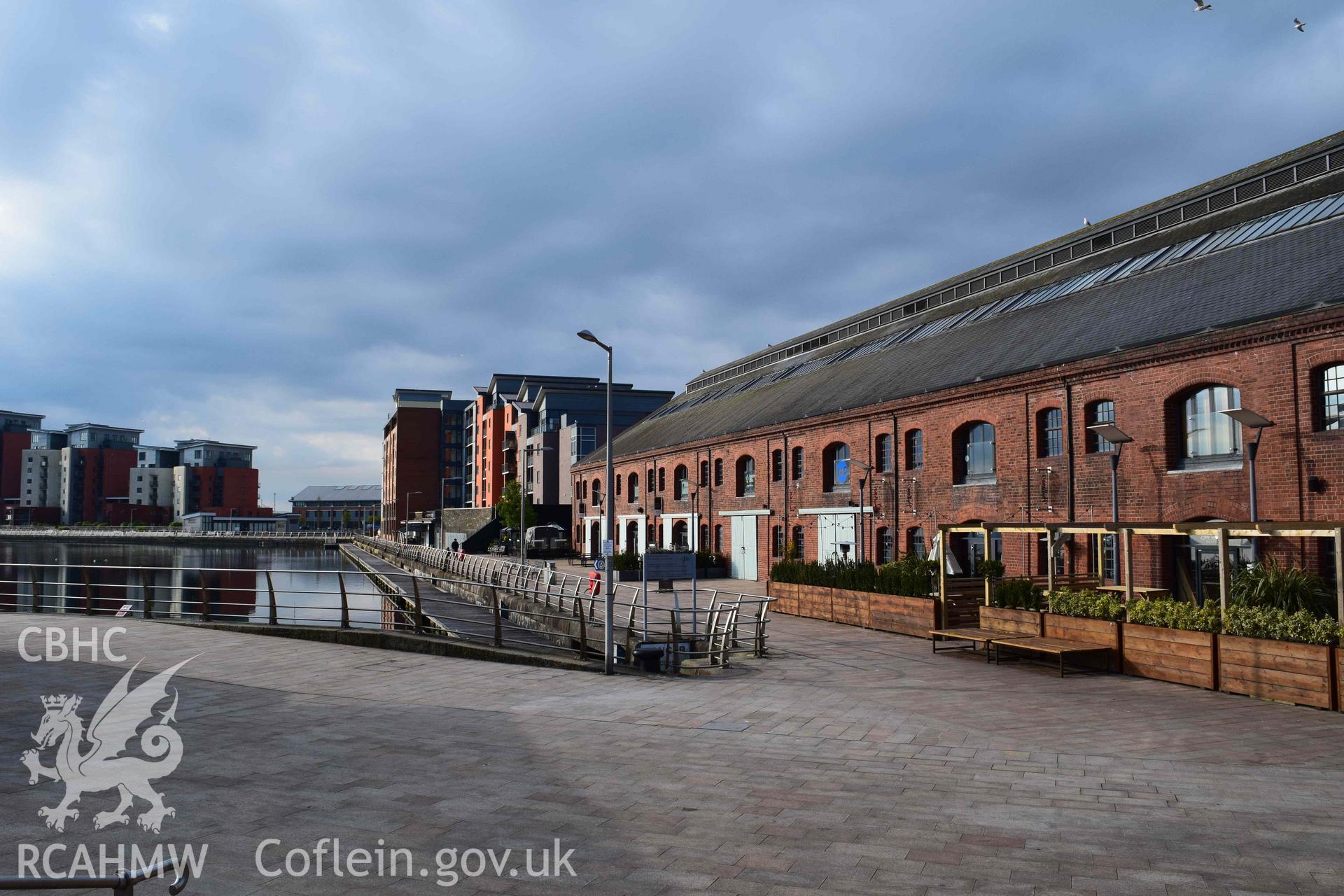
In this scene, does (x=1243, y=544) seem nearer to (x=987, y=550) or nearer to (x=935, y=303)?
(x=987, y=550)

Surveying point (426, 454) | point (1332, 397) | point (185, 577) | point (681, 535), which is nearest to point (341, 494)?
point (426, 454)

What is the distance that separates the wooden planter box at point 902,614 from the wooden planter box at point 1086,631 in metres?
2.97

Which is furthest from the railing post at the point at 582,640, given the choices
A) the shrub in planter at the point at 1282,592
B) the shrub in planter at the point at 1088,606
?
the shrub in planter at the point at 1282,592

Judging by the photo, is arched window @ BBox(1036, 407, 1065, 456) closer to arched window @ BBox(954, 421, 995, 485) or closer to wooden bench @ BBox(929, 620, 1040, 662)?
arched window @ BBox(954, 421, 995, 485)

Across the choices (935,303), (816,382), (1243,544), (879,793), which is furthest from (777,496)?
(879,793)

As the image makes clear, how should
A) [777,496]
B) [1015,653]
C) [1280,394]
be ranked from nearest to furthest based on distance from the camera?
[1015,653] → [1280,394] → [777,496]

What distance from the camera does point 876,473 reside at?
2844 centimetres

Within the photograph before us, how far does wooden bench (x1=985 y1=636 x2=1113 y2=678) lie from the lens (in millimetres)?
13391

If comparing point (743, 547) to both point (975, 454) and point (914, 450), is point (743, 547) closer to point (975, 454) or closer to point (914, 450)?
point (914, 450)

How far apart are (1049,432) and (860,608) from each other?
697cm

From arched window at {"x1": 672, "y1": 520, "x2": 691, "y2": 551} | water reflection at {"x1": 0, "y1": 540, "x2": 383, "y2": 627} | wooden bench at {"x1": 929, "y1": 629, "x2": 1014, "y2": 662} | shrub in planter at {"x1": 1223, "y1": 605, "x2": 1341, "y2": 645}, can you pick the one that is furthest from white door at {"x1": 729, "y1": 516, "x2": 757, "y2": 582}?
shrub in planter at {"x1": 1223, "y1": 605, "x2": 1341, "y2": 645}

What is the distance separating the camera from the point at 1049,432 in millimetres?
22406

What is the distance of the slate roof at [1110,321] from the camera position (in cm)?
1838

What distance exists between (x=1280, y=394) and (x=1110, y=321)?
6.29 m
